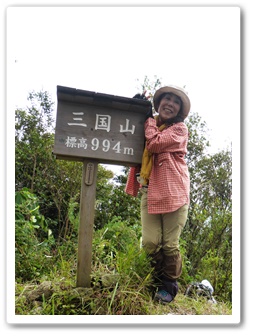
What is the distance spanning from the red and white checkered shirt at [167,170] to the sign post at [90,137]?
17 cm

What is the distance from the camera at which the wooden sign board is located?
2537mm

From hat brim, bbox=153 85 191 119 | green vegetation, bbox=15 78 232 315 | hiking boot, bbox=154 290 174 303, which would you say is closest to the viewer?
green vegetation, bbox=15 78 232 315

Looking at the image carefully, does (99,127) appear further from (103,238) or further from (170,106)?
(103,238)

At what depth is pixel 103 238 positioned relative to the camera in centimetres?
376

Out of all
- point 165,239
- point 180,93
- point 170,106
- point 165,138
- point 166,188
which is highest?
point 180,93

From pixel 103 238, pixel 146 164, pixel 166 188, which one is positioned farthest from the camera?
pixel 103 238

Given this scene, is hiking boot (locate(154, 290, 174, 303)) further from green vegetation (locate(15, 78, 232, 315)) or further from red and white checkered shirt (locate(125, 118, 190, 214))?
red and white checkered shirt (locate(125, 118, 190, 214))

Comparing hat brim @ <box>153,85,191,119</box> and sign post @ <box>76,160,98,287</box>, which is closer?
sign post @ <box>76,160,98,287</box>

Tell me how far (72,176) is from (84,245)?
2.41 m

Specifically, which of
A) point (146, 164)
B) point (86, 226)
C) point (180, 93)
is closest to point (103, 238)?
point (86, 226)

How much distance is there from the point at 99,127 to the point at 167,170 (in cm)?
69

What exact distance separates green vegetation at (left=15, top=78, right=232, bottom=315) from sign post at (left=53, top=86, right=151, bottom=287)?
0.30 m

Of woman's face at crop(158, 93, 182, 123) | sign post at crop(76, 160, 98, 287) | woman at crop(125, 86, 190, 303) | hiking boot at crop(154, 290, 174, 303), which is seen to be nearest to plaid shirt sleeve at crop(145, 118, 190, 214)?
woman at crop(125, 86, 190, 303)
